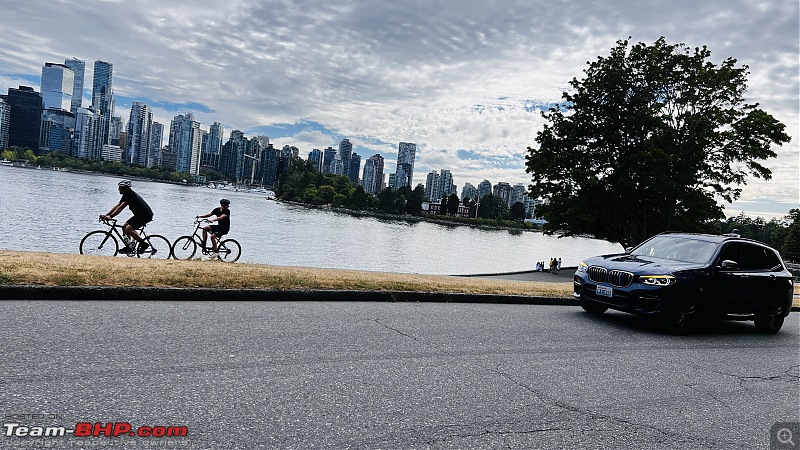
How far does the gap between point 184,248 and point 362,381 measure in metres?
12.8

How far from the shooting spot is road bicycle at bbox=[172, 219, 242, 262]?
1549 centimetres

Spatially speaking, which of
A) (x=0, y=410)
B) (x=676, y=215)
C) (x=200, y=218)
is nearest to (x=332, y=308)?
(x=0, y=410)

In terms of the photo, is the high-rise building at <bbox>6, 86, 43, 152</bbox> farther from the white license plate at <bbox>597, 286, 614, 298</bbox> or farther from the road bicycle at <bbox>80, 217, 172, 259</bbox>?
the white license plate at <bbox>597, 286, 614, 298</bbox>

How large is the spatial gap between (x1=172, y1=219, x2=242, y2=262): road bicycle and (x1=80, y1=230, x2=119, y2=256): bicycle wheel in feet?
5.33

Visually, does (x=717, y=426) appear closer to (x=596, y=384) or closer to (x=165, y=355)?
(x=596, y=384)

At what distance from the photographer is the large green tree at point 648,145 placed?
3148 centimetres

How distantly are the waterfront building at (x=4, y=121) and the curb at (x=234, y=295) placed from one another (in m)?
228

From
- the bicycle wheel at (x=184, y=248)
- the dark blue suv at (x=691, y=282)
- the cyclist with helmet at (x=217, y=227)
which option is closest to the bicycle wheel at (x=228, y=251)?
the cyclist with helmet at (x=217, y=227)

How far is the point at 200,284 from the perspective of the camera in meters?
8.30

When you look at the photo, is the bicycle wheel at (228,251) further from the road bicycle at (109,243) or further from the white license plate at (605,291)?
the white license plate at (605,291)

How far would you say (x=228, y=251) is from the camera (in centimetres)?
1603

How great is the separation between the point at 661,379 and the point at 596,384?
38.5 inches

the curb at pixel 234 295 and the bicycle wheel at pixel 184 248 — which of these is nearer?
the curb at pixel 234 295

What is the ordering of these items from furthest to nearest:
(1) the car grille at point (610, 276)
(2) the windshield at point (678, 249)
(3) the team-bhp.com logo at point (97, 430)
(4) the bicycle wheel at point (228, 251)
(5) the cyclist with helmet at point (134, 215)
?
(4) the bicycle wheel at point (228, 251), (5) the cyclist with helmet at point (134, 215), (2) the windshield at point (678, 249), (1) the car grille at point (610, 276), (3) the team-bhp.com logo at point (97, 430)
